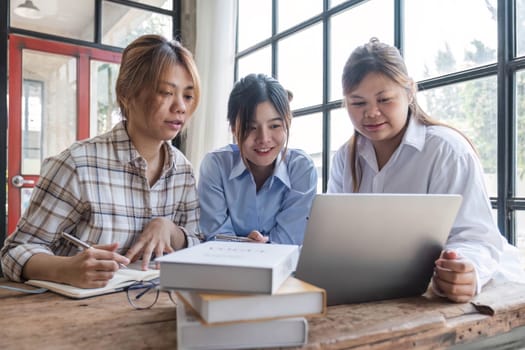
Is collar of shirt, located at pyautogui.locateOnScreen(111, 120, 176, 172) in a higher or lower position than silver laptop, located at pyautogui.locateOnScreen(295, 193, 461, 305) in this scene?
higher

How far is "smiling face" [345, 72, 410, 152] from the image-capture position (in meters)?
1.18

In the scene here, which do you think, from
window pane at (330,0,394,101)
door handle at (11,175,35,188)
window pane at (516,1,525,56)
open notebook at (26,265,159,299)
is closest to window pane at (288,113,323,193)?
window pane at (330,0,394,101)

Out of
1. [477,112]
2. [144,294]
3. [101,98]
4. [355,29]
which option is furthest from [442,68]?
[101,98]

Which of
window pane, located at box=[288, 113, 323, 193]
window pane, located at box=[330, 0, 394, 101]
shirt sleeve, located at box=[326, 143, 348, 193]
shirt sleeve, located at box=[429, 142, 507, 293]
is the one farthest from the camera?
window pane, located at box=[288, 113, 323, 193]

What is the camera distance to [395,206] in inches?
26.2

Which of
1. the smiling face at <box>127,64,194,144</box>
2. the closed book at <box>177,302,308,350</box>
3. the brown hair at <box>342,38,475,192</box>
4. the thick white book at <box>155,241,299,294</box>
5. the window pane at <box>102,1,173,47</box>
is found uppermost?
the window pane at <box>102,1,173,47</box>

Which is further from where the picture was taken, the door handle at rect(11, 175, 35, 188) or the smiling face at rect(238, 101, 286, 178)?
the door handle at rect(11, 175, 35, 188)

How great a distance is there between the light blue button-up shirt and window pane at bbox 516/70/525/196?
782mm

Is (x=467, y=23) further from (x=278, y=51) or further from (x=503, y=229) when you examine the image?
(x=278, y=51)

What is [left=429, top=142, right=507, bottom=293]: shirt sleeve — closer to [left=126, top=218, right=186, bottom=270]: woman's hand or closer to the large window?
[left=126, top=218, right=186, bottom=270]: woman's hand

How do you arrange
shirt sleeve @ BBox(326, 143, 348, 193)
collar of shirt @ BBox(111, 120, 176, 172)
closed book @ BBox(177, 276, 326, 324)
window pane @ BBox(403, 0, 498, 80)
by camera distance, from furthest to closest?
window pane @ BBox(403, 0, 498, 80) < shirt sleeve @ BBox(326, 143, 348, 193) < collar of shirt @ BBox(111, 120, 176, 172) < closed book @ BBox(177, 276, 326, 324)

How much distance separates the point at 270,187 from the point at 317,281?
2.75 feet

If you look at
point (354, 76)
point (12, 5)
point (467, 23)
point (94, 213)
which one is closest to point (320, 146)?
point (467, 23)

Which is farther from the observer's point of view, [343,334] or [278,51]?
[278,51]
